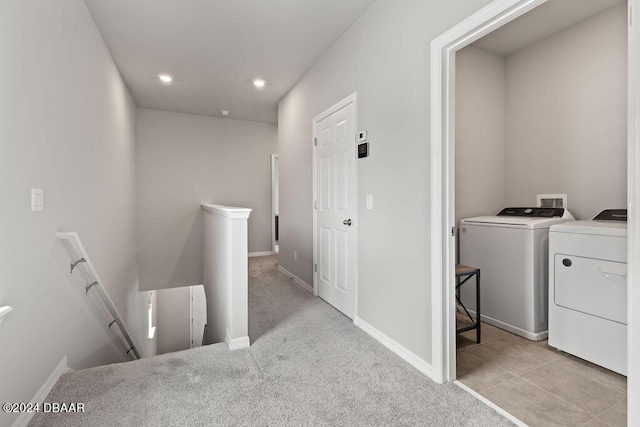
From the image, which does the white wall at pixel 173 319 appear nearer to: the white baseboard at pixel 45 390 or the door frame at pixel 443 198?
the white baseboard at pixel 45 390

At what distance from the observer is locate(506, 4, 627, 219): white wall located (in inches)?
96.6

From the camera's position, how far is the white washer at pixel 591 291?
6.26ft

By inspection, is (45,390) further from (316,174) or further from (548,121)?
(548,121)

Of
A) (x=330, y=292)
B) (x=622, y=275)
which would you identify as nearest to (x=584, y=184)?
(x=622, y=275)

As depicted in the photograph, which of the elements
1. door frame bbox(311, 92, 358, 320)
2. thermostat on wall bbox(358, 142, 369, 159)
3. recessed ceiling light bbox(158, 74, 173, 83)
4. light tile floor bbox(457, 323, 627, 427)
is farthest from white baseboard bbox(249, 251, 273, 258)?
light tile floor bbox(457, 323, 627, 427)

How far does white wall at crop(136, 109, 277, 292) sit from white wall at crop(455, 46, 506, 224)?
404 centimetres

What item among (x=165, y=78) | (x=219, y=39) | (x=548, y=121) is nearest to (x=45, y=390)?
(x=219, y=39)

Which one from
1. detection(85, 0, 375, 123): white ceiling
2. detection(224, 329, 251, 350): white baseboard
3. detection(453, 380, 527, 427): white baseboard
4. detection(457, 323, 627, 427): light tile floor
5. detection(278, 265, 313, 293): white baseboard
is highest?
detection(85, 0, 375, 123): white ceiling

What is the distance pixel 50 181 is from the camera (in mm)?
1875

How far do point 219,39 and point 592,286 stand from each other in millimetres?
3663

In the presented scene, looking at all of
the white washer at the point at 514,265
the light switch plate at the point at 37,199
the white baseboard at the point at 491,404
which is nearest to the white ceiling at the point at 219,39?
the light switch plate at the point at 37,199

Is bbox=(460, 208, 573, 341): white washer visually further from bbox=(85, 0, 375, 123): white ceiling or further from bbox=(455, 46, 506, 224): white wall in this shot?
bbox=(85, 0, 375, 123): white ceiling

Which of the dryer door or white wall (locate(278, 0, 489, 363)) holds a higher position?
white wall (locate(278, 0, 489, 363))

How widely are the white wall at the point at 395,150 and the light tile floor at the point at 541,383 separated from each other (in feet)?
1.38
